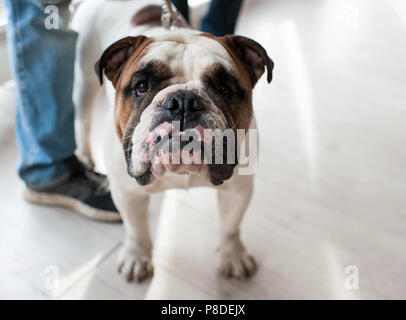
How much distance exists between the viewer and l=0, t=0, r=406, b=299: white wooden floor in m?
1.69

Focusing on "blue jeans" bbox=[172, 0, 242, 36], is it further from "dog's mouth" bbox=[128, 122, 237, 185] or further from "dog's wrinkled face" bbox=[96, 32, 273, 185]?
"dog's mouth" bbox=[128, 122, 237, 185]

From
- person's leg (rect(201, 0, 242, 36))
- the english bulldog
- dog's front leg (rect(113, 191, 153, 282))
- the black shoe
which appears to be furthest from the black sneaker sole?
person's leg (rect(201, 0, 242, 36))

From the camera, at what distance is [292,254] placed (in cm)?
181

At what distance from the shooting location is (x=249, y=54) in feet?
4.22

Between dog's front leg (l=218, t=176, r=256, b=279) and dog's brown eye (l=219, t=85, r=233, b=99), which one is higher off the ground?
dog's brown eye (l=219, t=85, r=233, b=99)

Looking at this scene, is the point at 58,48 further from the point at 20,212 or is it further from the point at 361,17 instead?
the point at 361,17

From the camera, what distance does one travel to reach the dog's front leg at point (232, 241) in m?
1.56

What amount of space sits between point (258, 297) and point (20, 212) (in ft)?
3.61

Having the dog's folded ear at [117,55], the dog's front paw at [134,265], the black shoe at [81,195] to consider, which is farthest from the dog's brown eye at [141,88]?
the black shoe at [81,195]

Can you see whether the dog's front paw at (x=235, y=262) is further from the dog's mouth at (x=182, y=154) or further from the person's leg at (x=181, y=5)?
the person's leg at (x=181, y=5)

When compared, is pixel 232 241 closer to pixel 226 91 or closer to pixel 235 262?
pixel 235 262

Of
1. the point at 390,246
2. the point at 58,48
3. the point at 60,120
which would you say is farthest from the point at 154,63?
the point at 390,246

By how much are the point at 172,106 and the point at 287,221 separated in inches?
40.8

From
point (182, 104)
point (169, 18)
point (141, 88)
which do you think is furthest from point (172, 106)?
point (169, 18)
